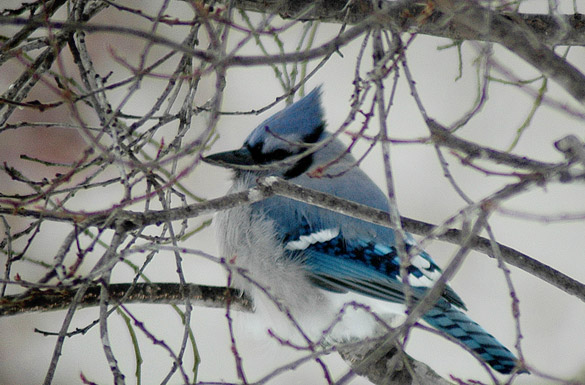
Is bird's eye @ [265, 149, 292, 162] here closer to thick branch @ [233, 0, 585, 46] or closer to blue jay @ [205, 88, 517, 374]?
blue jay @ [205, 88, 517, 374]

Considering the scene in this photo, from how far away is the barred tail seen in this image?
1899 mm

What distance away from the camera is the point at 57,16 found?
3441mm

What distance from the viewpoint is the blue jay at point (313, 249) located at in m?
2.32

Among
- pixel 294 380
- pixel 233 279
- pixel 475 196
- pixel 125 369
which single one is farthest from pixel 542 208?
pixel 125 369

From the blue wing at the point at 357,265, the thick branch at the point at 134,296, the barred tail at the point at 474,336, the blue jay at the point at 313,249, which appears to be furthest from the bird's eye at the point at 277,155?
the barred tail at the point at 474,336

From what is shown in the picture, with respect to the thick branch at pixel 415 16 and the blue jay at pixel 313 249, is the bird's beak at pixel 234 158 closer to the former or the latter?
the blue jay at pixel 313 249

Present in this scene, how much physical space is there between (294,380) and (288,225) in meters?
1.31

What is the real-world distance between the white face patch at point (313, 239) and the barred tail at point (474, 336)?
50 centimetres

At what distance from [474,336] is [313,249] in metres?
0.67

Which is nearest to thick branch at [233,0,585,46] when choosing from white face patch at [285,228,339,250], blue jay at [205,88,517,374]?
blue jay at [205,88,517,374]

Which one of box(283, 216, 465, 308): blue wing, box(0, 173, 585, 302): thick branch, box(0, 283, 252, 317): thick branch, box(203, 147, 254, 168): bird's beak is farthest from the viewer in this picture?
box(203, 147, 254, 168): bird's beak

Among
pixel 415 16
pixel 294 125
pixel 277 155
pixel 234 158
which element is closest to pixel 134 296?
pixel 234 158

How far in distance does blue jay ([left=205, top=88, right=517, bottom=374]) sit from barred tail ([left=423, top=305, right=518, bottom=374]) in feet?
0.41

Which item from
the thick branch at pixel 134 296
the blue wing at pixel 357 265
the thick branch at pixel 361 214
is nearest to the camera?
the thick branch at pixel 361 214
